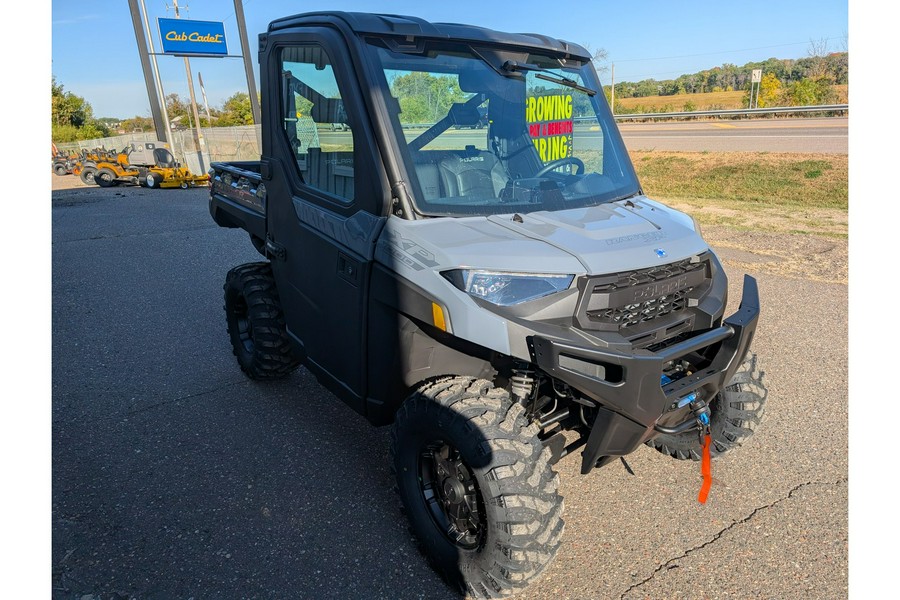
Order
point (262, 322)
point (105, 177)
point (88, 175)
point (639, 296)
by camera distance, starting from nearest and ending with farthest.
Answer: point (639, 296), point (262, 322), point (105, 177), point (88, 175)

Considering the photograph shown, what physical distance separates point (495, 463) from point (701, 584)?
115 centimetres

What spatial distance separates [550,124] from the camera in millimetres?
3166

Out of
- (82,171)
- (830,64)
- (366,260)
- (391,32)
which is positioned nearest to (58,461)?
(366,260)

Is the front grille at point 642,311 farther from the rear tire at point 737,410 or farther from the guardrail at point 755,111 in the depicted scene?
the guardrail at point 755,111

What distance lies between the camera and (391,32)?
2762mm

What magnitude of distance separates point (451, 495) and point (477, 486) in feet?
0.56

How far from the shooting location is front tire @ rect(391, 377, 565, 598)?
2352 millimetres

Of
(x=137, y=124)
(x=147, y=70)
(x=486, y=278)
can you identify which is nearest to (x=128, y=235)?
(x=486, y=278)

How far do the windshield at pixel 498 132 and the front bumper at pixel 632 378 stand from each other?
0.86 m

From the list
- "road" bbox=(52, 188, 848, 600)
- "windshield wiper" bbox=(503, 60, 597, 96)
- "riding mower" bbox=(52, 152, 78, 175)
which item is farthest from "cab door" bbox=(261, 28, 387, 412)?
"riding mower" bbox=(52, 152, 78, 175)

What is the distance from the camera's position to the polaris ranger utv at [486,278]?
2.38m

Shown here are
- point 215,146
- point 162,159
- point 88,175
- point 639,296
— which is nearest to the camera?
point 639,296

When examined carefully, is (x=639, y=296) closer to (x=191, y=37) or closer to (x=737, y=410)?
(x=737, y=410)

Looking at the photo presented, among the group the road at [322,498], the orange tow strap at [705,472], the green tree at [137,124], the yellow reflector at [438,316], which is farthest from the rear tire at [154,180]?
the green tree at [137,124]
